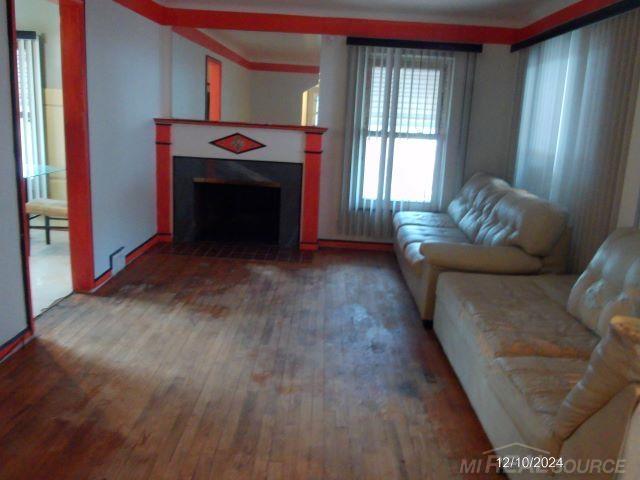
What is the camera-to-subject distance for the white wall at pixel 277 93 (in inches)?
371

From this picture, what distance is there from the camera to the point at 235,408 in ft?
8.25

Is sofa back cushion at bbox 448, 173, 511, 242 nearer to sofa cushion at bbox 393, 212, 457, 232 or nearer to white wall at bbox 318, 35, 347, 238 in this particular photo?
sofa cushion at bbox 393, 212, 457, 232

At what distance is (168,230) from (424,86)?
110 inches

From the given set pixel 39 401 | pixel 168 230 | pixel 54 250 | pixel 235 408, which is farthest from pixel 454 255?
pixel 54 250

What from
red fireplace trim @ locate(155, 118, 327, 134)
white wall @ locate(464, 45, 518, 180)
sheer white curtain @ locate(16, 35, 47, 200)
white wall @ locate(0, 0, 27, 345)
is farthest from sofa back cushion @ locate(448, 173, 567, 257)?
sheer white curtain @ locate(16, 35, 47, 200)

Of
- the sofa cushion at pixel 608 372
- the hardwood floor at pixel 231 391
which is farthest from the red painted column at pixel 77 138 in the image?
the sofa cushion at pixel 608 372

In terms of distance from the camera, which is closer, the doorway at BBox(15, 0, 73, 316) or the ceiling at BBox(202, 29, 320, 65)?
the doorway at BBox(15, 0, 73, 316)

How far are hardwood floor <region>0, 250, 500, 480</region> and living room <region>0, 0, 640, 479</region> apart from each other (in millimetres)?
14

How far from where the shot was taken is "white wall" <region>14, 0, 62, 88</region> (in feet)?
17.3

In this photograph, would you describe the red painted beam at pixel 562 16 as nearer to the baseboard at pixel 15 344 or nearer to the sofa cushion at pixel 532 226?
the sofa cushion at pixel 532 226

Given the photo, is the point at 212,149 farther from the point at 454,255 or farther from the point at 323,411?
the point at 323,411

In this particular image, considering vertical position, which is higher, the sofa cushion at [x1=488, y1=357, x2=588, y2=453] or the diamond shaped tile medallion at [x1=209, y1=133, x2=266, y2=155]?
the diamond shaped tile medallion at [x1=209, y1=133, x2=266, y2=155]

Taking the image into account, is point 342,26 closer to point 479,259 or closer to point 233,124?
point 233,124

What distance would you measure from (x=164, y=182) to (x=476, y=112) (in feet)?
9.99
